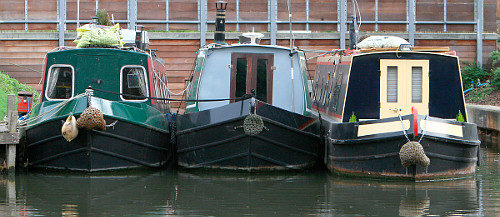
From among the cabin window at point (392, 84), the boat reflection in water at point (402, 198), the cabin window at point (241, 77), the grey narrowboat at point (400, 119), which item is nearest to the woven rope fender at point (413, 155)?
the grey narrowboat at point (400, 119)

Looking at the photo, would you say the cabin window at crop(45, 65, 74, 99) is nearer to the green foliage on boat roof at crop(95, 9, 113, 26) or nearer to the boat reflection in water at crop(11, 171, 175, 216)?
the boat reflection in water at crop(11, 171, 175, 216)

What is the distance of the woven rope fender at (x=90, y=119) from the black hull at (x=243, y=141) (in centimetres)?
165

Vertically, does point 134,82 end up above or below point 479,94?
above

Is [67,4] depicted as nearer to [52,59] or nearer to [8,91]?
[8,91]

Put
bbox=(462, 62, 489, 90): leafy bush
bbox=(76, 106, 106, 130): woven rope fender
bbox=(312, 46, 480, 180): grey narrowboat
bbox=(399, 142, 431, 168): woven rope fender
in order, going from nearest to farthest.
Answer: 1. bbox=(399, 142, 431, 168): woven rope fender
2. bbox=(312, 46, 480, 180): grey narrowboat
3. bbox=(76, 106, 106, 130): woven rope fender
4. bbox=(462, 62, 489, 90): leafy bush

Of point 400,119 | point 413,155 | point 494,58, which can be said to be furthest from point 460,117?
point 494,58

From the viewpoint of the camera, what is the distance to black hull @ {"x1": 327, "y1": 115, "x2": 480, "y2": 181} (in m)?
11.4

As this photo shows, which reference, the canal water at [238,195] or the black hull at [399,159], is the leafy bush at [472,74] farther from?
the black hull at [399,159]

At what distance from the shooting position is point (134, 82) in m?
13.8

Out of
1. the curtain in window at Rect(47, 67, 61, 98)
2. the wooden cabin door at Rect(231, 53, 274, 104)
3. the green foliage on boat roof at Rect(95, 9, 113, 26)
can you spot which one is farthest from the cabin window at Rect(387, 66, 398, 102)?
the green foliage on boat roof at Rect(95, 9, 113, 26)

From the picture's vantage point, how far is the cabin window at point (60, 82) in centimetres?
1352

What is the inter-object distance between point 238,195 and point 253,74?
3.30m

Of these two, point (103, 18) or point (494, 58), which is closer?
point (103, 18)

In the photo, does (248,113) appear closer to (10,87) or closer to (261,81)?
(261,81)
